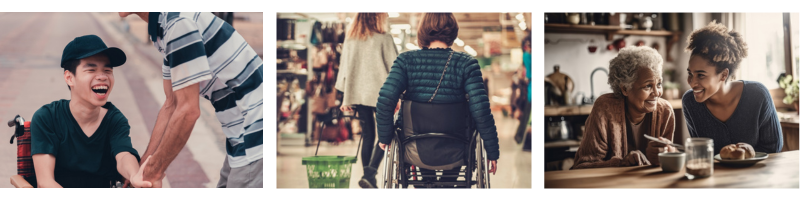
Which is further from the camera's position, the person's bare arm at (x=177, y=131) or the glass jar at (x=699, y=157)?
the person's bare arm at (x=177, y=131)

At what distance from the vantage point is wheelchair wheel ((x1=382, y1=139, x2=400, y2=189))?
2.94 m

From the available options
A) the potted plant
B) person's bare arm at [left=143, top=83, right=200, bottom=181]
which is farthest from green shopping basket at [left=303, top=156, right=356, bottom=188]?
the potted plant

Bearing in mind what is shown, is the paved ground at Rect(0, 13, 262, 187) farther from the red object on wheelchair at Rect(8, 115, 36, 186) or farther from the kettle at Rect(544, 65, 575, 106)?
the kettle at Rect(544, 65, 575, 106)

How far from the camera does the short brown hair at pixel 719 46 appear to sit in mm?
2959

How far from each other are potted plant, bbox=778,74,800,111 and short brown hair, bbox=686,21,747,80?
28cm

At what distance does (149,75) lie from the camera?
2.86m

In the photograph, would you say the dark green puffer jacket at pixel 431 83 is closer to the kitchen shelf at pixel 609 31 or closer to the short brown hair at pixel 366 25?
the short brown hair at pixel 366 25

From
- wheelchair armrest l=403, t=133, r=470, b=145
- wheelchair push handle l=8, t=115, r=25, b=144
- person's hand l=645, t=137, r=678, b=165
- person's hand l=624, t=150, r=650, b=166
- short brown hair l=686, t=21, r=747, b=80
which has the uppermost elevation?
short brown hair l=686, t=21, r=747, b=80

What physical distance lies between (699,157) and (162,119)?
2757 millimetres

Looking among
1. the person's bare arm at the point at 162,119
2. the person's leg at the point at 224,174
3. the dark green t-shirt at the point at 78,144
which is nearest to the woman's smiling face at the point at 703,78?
the person's leg at the point at 224,174

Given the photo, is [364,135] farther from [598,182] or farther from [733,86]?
[733,86]

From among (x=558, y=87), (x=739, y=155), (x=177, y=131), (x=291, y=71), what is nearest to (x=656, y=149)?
(x=739, y=155)

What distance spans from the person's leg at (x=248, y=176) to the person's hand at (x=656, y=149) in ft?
6.89

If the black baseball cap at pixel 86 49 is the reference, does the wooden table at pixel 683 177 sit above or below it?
below
